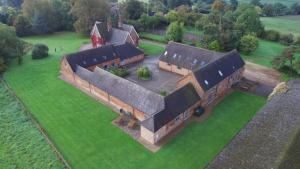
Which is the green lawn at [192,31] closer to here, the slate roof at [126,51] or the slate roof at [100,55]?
the slate roof at [126,51]

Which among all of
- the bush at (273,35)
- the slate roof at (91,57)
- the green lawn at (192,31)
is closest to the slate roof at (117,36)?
the slate roof at (91,57)

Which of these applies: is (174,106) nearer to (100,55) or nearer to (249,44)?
(100,55)

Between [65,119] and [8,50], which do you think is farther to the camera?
[8,50]

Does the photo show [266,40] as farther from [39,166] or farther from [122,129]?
[39,166]

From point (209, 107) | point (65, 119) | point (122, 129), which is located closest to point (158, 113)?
point (122, 129)

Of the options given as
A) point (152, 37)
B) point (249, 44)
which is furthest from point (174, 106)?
point (152, 37)

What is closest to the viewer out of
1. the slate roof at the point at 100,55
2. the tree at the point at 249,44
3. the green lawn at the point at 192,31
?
the slate roof at the point at 100,55
